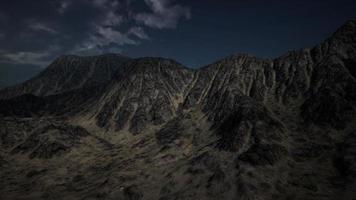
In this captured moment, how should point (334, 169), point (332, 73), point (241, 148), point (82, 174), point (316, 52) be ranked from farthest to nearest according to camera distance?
point (316, 52)
point (332, 73)
point (82, 174)
point (241, 148)
point (334, 169)

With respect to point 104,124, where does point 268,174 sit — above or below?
below

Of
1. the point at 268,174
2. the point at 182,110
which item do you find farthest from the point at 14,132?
the point at 268,174

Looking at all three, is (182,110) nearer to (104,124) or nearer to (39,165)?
(104,124)

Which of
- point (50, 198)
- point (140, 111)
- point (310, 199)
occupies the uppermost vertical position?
point (140, 111)

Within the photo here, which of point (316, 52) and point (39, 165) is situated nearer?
point (39, 165)

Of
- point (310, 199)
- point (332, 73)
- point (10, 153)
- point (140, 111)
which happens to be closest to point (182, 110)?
point (140, 111)

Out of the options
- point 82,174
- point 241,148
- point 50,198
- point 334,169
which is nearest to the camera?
point 334,169
